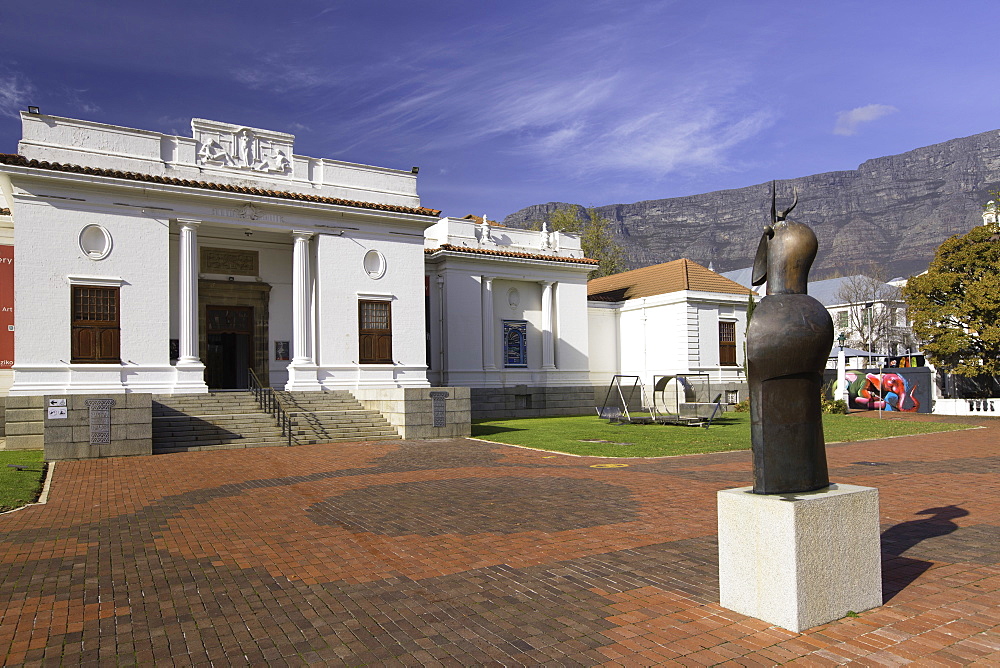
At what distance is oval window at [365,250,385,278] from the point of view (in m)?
23.8

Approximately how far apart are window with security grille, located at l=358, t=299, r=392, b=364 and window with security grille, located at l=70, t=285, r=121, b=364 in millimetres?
7308

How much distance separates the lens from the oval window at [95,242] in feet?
63.8

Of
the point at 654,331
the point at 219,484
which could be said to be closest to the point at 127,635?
the point at 219,484

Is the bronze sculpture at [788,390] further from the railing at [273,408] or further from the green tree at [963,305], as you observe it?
the green tree at [963,305]

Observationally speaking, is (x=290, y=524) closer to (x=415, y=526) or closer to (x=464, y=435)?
(x=415, y=526)

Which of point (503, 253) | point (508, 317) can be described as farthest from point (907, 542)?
point (508, 317)

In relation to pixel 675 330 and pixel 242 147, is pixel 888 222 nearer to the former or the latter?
pixel 675 330

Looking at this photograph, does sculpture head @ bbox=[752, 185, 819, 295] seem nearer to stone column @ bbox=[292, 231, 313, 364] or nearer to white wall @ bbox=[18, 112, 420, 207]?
stone column @ bbox=[292, 231, 313, 364]

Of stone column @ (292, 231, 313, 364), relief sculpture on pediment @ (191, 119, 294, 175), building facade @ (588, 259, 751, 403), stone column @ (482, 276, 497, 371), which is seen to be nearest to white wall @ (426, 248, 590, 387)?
stone column @ (482, 276, 497, 371)

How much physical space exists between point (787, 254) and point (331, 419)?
16644 mm

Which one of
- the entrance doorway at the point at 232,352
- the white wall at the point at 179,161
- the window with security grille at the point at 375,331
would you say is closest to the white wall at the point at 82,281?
the white wall at the point at 179,161

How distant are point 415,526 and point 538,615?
3184mm

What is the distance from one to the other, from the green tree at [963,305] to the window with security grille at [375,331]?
23805 mm

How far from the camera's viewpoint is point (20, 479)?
11883 millimetres
